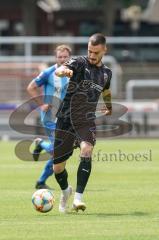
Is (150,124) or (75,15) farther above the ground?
(75,15)

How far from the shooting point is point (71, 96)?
1159 cm

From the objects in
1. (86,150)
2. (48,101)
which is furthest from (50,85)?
(86,150)

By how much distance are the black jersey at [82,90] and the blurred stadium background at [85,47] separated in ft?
54.8

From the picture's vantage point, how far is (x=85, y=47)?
121 feet

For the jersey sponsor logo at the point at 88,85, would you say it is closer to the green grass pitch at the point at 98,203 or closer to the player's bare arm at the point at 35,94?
the green grass pitch at the point at 98,203

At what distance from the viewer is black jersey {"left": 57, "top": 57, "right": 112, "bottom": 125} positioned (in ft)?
37.4

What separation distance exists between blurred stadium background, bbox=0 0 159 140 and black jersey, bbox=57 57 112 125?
54.8ft

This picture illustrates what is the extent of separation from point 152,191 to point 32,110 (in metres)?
13.8

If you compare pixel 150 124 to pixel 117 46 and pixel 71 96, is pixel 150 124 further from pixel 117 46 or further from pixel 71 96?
pixel 71 96

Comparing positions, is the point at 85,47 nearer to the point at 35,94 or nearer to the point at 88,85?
the point at 35,94

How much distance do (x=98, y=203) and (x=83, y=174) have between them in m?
1.33

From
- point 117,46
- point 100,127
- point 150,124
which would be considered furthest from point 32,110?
point 117,46

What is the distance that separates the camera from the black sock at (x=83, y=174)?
11203 mm

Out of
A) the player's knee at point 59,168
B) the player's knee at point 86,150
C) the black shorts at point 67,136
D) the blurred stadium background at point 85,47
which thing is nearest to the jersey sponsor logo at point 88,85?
the black shorts at point 67,136
